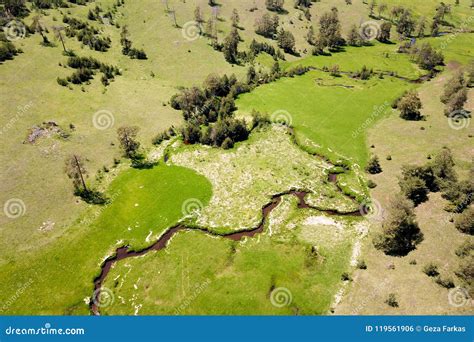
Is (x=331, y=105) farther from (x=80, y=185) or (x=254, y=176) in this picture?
(x=80, y=185)

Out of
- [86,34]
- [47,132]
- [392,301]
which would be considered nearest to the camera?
[392,301]

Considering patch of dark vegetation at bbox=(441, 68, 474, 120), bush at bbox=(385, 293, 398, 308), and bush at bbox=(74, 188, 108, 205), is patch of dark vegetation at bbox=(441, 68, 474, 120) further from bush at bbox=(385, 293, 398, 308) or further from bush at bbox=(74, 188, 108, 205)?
bush at bbox=(74, 188, 108, 205)

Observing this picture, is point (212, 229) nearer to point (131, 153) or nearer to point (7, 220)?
point (131, 153)

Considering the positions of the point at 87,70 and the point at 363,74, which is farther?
the point at 363,74

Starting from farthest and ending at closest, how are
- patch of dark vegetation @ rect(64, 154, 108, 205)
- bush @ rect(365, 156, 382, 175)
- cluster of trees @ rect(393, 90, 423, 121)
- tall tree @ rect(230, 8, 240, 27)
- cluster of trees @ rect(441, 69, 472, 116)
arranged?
tall tree @ rect(230, 8, 240, 27) < cluster of trees @ rect(441, 69, 472, 116) < cluster of trees @ rect(393, 90, 423, 121) < bush @ rect(365, 156, 382, 175) < patch of dark vegetation @ rect(64, 154, 108, 205)

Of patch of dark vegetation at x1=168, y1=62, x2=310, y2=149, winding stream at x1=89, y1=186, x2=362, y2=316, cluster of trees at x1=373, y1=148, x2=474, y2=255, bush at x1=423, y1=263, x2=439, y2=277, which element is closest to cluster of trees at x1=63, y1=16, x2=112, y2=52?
patch of dark vegetation at x1=168, y1=62, x2=310, y2=149

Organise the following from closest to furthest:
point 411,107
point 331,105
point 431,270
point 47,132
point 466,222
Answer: point 431,270 < point 466,222 < point 47,132 < point 411,107 < point 331,105

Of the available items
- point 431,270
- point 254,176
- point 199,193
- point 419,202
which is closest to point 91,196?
point 199,193
